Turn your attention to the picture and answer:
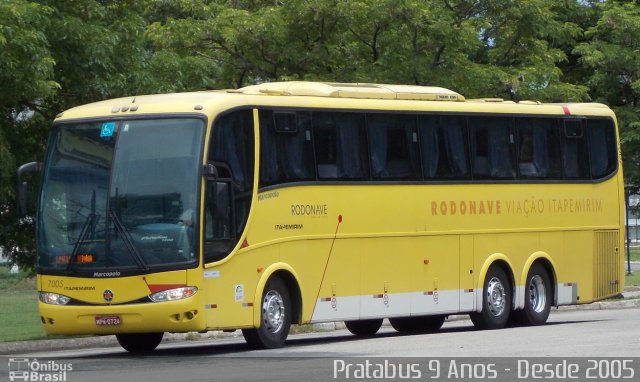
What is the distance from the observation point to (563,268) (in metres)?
24.6

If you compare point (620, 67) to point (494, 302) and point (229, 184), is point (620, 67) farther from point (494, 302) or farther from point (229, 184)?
point (229, 184)

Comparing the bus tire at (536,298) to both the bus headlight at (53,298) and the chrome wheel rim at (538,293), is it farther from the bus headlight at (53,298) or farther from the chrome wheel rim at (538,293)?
the bus headlight at (53,298)

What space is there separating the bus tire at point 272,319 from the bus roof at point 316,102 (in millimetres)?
2500

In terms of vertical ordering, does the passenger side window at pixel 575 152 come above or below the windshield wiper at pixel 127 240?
above

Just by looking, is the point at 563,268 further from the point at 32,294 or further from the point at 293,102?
the point at 32,294

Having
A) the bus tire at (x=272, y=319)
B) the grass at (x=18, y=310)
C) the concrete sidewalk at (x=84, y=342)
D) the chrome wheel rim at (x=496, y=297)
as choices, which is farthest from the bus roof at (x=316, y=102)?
the grass at (x=18, y=310)

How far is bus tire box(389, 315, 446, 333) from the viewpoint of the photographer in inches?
942

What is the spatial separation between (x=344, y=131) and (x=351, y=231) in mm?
1438

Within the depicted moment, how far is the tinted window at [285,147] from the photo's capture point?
19.4 meters

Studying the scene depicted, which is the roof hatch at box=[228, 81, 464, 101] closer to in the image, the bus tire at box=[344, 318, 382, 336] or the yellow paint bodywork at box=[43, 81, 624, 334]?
the yellow paint bodywork at box=[43, 81, 624, 334]

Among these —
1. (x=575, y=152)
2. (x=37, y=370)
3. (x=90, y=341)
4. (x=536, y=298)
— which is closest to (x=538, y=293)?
(x=536, y=298)

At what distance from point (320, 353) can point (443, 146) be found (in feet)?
19.3

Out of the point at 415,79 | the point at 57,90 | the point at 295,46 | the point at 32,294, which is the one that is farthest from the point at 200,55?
the point at 32,294

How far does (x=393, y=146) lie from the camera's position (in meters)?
21.6
